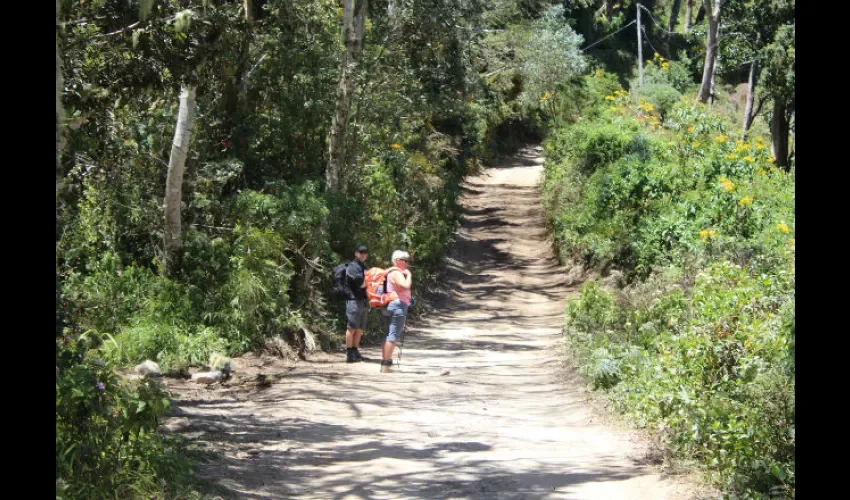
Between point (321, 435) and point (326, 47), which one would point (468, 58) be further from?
point (321, 435)

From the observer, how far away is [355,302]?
14172mm

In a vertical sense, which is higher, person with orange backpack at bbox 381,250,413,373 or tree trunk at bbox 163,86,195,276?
tree trunk at bbox 163,86,195,276

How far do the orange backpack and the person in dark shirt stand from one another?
0.53 feet

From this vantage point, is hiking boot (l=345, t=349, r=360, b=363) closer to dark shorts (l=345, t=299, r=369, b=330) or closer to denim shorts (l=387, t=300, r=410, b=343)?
dark shorts (l=345, t=299, r=369, b=330)

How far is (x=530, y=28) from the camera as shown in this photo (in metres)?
38.8

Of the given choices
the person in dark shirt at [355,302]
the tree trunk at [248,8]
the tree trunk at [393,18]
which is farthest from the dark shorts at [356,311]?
Result: the tree trunk at [393,18]

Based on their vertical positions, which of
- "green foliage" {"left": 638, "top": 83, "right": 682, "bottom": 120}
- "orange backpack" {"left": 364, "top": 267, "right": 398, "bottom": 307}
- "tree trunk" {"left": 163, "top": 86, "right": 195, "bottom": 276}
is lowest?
"orange backpack" {"left": 364, "top": 267, "right": 398, "bottom": 307}

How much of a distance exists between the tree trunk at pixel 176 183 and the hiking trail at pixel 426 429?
215 cm

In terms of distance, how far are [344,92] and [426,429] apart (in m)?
9.63

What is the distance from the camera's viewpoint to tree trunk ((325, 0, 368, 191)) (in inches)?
695

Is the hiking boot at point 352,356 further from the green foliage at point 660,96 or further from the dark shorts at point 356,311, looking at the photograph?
the green foliage at point 660,96

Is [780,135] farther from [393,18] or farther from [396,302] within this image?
[396,302]

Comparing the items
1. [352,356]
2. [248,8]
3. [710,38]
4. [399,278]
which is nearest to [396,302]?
[399,278]

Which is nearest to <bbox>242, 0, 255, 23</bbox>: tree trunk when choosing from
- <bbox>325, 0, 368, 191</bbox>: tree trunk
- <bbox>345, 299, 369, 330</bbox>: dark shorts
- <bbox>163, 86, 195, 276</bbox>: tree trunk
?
<bbox>325, 0, 368, 191</bbox>: tree trunk
